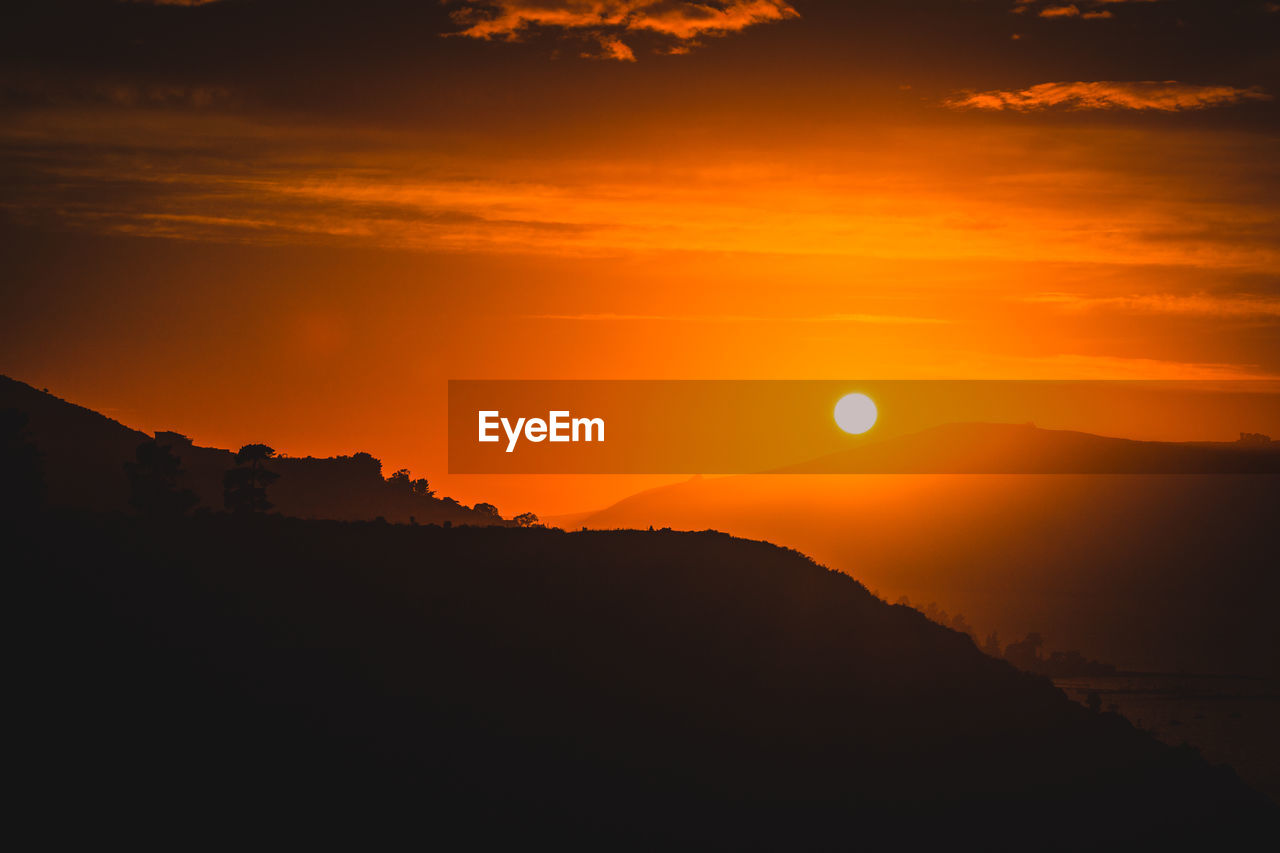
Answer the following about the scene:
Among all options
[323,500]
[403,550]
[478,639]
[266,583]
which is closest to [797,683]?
[478,639]

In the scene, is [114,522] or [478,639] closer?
[478,639]

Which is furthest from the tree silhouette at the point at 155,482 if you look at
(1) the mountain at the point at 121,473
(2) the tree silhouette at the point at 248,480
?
(1) the mountain at the point at 121,473

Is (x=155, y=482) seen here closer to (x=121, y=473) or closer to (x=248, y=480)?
(x=248, y=480)

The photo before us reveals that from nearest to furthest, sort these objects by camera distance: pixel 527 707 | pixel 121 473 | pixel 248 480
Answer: pixel 527 707 → pixel 248 480 → pixel 121 473

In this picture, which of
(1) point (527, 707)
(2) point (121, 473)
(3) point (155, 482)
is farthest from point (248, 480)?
(2) point (121, 473)

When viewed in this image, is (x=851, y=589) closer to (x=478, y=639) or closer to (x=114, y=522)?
(x=478, y=639)

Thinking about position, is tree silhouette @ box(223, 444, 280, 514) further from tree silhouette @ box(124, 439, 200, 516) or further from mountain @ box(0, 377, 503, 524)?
mountain @ box(0, 377, 503, 524)

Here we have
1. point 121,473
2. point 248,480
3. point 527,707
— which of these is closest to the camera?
point 527,707

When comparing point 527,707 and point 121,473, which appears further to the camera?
point 121,473

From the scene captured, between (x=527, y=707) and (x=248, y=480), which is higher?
(x=248, y=480)
